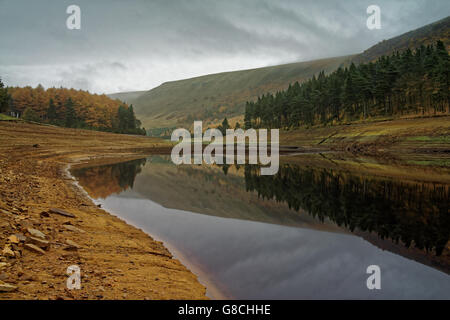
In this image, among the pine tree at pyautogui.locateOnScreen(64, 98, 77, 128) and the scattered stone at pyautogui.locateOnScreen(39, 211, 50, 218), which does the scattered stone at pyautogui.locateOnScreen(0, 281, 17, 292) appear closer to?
the scattered stone at pyautogui.locateOnScreen(39, 211, 50, 218)

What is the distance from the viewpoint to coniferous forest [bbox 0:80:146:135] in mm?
109250

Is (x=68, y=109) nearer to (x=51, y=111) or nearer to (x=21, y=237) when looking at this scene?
(x=51, y=111)

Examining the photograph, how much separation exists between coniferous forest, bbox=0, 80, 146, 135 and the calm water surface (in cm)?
10436

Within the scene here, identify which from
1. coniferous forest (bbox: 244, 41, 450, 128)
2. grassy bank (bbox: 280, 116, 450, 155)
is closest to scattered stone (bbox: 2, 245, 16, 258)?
grassy bank (bbox: 280, 116, 450, 155)

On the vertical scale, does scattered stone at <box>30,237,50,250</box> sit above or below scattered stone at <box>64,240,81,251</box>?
above

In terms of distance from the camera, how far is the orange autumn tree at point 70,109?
10956 centimetres

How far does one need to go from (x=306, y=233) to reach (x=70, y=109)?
4777 inches

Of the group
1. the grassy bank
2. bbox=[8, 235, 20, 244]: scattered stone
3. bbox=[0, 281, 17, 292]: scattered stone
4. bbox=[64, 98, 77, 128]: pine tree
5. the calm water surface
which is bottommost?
the calm water surface

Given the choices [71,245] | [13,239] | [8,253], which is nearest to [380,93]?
[71,245]

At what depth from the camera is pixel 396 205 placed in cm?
1451

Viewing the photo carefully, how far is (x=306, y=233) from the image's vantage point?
1102 centimetres

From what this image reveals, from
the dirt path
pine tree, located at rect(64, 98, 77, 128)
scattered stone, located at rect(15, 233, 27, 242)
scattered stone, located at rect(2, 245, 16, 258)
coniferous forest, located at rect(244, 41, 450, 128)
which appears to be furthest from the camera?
pine tree, located at rect(64, 98, 77, 128)

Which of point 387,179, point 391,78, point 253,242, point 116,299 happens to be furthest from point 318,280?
point 391,78
